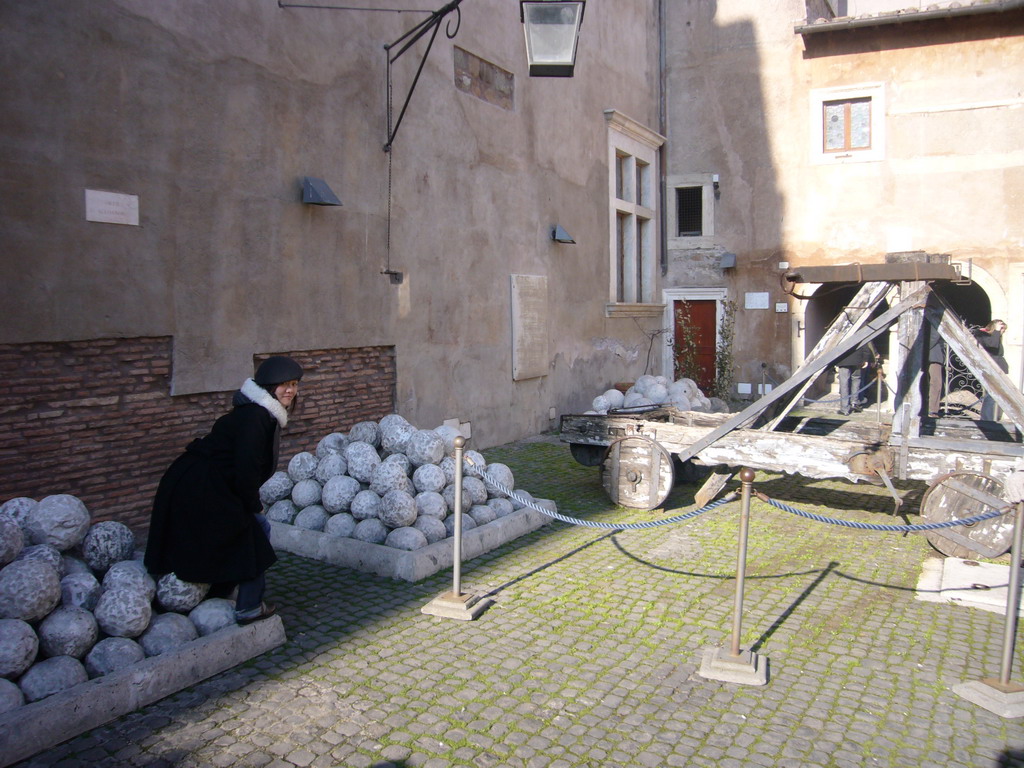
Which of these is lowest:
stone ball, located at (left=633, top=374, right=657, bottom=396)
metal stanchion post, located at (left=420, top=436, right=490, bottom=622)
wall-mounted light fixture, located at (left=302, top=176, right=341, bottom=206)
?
metal stanchion post, located at (left=420, top=436, right=490, bottom=622)

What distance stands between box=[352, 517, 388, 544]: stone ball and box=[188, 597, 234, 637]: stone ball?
169 cm

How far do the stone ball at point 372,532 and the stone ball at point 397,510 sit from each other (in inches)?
2.5

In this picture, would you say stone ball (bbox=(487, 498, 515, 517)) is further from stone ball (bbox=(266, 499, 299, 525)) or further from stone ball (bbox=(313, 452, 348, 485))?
stone ball (bbox=(266, 499, 299, 525))

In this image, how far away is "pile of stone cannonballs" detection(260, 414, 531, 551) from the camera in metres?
6.42

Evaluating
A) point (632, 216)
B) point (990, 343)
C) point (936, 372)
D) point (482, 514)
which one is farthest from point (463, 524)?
point (632, 216)

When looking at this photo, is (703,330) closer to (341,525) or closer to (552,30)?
(552,30)

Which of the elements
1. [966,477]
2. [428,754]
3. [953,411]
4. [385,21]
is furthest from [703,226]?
[428,754]

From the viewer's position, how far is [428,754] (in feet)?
12.2

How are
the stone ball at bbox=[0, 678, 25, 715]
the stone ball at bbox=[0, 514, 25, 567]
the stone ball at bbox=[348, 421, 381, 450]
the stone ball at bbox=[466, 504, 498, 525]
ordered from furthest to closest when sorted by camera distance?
the stone ball at bbox=[348, 421, 381, 450] → the stone ball at bbox=[466, 504, 498, 525] → the stone ball at bbox=[0, 514, 25, 567] → the stone ball at bbox=[0, 678, 25, 715]

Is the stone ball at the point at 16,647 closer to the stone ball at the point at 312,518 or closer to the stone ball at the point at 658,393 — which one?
the stone ball at the point at 312,518

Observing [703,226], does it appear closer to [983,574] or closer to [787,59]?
[787,59]

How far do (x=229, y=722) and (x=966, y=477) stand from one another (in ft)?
18.8

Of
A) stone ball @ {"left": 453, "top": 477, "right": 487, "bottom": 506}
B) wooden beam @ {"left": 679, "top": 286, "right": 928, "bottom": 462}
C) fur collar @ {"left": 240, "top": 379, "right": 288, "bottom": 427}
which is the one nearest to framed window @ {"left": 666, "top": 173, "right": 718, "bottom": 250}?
wooden beam @ {"left": 679, "top": 286, "right": 928, "bottom": 462}

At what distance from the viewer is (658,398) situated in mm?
11969
